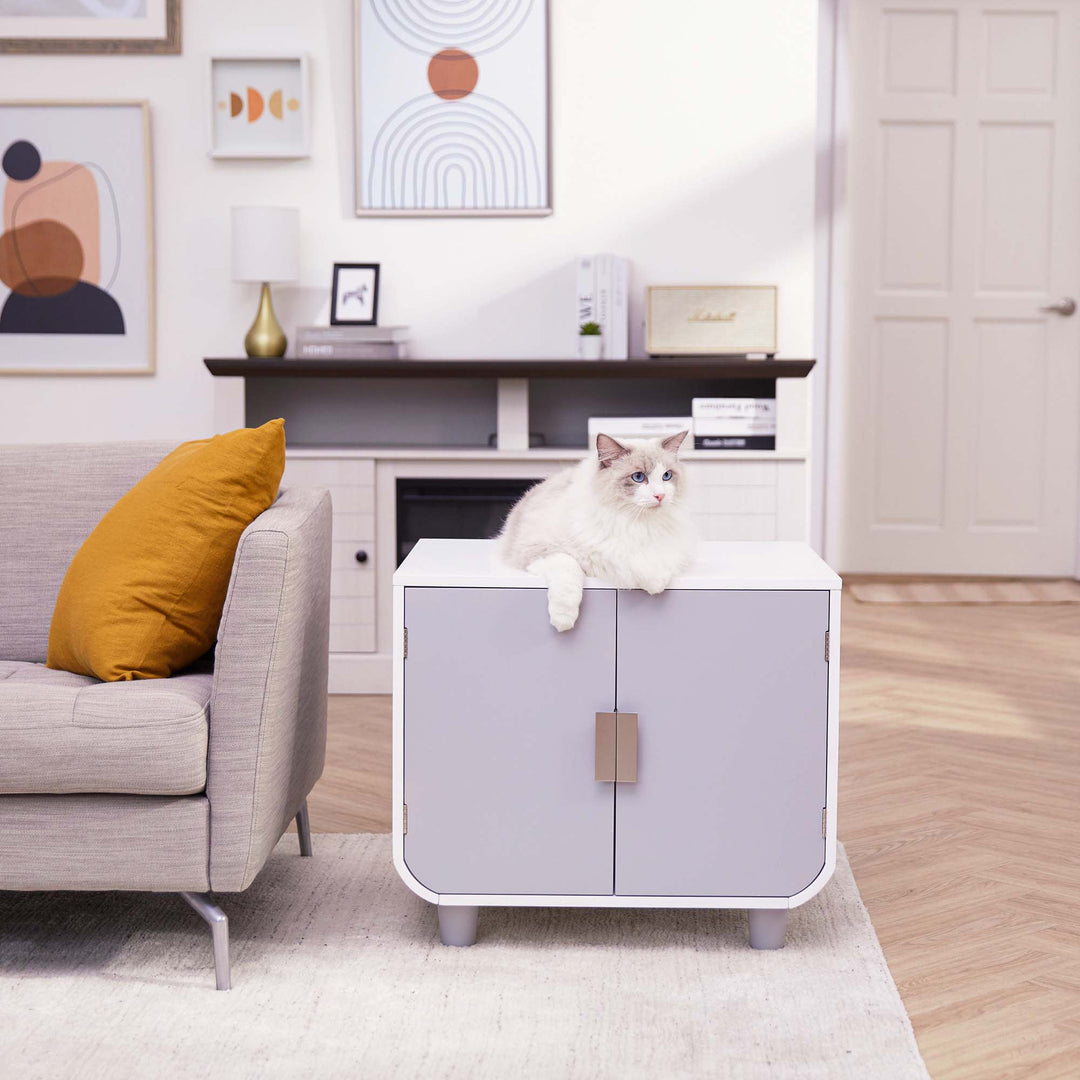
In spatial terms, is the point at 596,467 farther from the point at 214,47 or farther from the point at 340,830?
the point at 214,47

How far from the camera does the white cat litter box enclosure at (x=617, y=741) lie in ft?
6.12

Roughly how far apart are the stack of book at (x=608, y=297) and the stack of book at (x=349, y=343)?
56cm

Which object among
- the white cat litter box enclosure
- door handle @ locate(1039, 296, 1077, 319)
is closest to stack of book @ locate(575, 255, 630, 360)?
the white cat litter box enclosure

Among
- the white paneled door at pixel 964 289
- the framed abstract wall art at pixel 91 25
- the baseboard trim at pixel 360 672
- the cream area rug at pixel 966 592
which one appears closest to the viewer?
the baseboard trim at pixel 360 672

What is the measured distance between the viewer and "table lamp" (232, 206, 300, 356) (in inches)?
142

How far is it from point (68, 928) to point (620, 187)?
2.66 metres

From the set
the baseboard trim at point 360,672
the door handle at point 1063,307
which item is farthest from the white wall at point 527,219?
the door handle at point 1063,307

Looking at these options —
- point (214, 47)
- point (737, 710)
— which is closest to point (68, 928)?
point (737, 710)

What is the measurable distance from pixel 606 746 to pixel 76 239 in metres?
2.80

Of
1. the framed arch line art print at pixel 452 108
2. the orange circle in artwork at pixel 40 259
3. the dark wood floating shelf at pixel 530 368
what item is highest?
the framed arch line art print at pixel 452 108

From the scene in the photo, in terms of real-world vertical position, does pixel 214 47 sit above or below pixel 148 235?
above

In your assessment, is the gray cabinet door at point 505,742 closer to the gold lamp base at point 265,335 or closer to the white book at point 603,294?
the white book at point 603,294

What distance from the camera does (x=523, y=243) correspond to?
151 inches

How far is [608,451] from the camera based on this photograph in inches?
72.3
